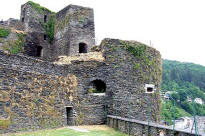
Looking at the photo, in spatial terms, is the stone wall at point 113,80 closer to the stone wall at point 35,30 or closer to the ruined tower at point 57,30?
the ruined tower at point 57,30

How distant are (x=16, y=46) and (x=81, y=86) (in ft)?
29.6

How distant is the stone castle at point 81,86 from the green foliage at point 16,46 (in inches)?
237

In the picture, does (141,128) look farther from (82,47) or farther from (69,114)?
(82,47)

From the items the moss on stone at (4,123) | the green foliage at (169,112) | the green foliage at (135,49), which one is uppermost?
the green foliage at (135,49)

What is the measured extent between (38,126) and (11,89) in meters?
2.07

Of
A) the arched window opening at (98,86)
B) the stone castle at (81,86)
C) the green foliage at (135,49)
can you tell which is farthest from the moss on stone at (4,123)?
the green foliage at (135,49)

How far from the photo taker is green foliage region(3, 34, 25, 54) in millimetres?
19312

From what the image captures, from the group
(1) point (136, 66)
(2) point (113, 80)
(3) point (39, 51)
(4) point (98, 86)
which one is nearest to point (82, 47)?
(3) point (39, 51)

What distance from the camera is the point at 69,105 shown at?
12773 millimetres

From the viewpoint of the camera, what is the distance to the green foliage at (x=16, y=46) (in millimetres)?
19312

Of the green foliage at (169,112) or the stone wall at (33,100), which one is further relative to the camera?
the stone wall at (33,100)

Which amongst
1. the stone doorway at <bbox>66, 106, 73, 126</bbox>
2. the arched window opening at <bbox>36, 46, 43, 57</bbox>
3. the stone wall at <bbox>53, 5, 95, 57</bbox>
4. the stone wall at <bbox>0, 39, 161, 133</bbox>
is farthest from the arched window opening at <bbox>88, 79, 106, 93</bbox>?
the arched window opening at <bbox>36, 46, 43, 57</bbox>

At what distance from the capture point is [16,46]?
65.2 ft

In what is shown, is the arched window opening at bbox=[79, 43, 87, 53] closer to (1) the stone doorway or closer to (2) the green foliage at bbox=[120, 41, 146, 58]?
(2) the green foliage at bbox=[120, 41, 146, 58]
